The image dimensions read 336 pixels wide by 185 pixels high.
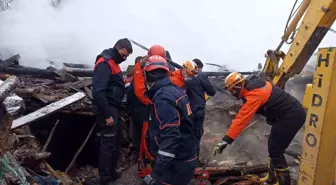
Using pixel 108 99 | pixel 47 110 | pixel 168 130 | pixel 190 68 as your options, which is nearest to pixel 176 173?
pixel 168 130

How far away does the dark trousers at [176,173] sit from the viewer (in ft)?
11.8

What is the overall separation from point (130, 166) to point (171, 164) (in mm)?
2698

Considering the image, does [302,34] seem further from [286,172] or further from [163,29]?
[163,29]

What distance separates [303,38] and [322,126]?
6.06 feet

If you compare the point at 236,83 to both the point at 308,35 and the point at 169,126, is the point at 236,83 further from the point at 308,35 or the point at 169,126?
the point at 169,126

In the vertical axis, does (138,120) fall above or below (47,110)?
below

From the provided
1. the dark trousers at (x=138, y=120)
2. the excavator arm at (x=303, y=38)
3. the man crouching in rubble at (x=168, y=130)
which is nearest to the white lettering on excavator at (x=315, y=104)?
the excavator arm at (x=303, y=38)

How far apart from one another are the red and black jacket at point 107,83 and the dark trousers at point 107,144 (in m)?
0.16

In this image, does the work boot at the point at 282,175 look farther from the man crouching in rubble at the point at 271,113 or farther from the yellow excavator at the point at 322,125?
the yellow excavator at the point at 322,125

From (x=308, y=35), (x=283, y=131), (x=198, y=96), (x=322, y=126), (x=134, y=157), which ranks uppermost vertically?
(x=308, y=35)

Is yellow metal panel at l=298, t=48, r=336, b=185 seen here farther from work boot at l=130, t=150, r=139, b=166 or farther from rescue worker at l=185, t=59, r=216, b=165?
work boot at l=130, t=150, r=139, b=166

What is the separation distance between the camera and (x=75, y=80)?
7.05m

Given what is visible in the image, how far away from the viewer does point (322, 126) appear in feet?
11.0

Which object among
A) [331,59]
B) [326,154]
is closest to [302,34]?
[331,59]
